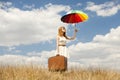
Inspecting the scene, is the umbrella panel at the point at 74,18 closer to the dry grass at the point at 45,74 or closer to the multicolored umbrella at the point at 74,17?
the multicolored umbrella at the point at 74,17

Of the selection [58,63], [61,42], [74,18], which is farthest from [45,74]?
[74,18]

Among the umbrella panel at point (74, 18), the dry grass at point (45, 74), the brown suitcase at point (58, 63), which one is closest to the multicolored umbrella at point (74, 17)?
the umbrella panel at point (74, 18)

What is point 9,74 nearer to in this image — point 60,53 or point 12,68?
point 12,68

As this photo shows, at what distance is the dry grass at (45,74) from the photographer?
35.2 feet

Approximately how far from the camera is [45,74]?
11414 mm

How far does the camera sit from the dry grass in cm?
1073

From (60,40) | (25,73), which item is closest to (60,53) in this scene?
(60,40)

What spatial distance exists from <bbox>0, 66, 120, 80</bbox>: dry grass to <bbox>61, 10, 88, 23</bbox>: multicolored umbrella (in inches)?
87.7

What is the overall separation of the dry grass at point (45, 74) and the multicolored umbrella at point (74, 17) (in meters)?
2.23

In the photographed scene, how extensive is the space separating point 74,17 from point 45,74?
3.87 metres

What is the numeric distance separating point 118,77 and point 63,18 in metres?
3.93

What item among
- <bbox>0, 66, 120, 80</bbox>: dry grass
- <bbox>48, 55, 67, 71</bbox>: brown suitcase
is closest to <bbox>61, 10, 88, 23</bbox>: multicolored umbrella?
<bbox>48, 55, 67, 71</bbox>: brown suitcase

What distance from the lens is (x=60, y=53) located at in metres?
14.3

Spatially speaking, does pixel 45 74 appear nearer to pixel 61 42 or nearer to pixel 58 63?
pixel 58 63
